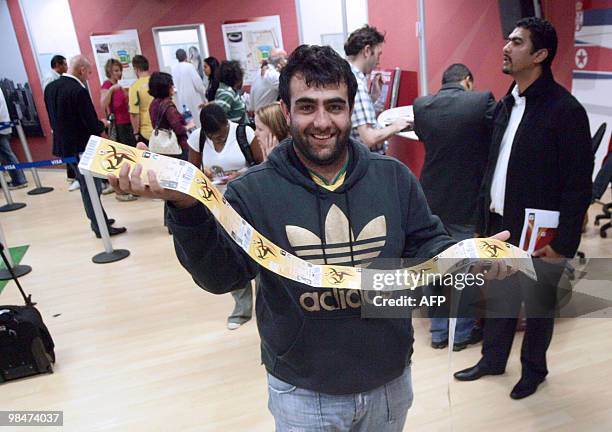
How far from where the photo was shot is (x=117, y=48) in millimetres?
7773

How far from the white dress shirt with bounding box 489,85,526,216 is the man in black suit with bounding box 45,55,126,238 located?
379 centimetres

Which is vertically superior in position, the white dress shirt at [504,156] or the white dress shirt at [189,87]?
the white dress shirt at [189,87]

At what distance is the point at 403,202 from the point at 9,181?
825 centimetres

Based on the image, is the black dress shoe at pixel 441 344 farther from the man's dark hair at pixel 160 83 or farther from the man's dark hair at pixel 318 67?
the man's dark hair at pixel 160 83

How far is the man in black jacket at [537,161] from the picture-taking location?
201 centimetres

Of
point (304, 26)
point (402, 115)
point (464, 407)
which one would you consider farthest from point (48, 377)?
point (304, 26)

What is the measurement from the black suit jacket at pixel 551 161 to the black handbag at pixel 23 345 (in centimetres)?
271

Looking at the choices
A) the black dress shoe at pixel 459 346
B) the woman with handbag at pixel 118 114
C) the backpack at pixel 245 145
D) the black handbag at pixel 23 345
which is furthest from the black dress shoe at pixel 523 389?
the woman with handbag at pixel 118 114

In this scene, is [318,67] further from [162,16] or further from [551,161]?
[162,16]

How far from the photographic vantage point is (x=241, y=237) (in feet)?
3.74

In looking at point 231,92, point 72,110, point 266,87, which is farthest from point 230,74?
point 72,110

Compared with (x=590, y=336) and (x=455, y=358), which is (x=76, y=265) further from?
(x=590, y=336)

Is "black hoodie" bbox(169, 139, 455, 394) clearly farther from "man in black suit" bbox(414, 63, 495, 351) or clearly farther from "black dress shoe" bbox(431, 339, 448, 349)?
"black dress shoe" bbox(431, 339, 448, 349)

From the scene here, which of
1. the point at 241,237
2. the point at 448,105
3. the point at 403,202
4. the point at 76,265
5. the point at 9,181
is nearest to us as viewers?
the point at 241,237
